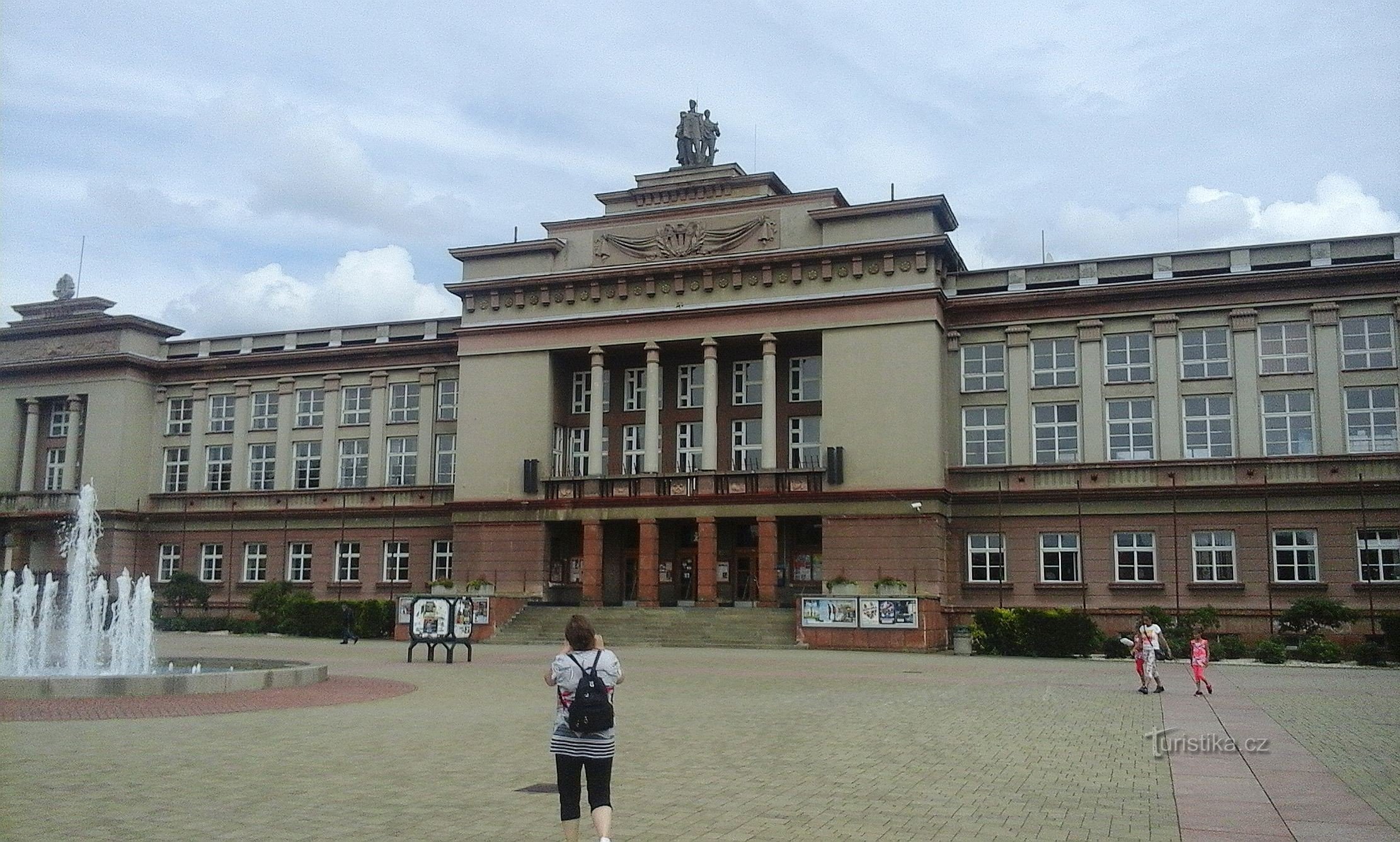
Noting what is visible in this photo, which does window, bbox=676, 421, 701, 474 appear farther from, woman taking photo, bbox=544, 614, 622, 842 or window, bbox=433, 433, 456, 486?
woman taking photo, bbox=544, 614, 622, 842

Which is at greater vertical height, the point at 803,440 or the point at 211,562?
the point at 803,440

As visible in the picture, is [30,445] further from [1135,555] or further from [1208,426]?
[1208,426]

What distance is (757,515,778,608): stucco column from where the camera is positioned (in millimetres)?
50219

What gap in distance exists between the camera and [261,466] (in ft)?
211

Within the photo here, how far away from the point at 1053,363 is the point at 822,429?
986cm

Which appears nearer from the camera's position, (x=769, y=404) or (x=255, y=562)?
(x=769, y=404)

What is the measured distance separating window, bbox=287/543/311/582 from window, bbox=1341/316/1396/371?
4760 cm

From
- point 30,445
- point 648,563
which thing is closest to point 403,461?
point 648,563

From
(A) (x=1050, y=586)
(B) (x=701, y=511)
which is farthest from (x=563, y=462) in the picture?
(A) (x=1050, y=586)

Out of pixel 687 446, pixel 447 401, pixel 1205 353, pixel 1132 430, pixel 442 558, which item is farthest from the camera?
pixel 447 401

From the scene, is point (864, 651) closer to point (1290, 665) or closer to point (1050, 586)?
point (1050, 586)

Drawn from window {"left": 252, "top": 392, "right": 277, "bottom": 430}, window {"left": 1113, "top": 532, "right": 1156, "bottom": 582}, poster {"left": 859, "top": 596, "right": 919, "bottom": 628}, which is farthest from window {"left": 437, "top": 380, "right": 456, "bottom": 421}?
window {"left": 1113, "top": 532, "right": 1156, "bottom": 582}

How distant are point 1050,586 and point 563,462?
22.0 metres

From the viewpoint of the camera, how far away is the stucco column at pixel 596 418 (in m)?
54.1
